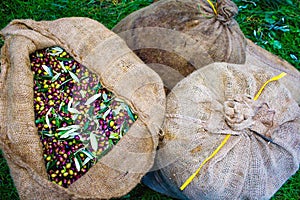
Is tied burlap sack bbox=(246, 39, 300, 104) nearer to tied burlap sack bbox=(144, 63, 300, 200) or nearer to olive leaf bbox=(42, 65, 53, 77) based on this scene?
tied burlap sack bbox=(144, 63, 300, 200)

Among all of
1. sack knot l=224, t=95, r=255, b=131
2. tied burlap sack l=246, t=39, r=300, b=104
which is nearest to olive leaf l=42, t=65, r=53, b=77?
sack knot l=224, t=95, r=255, b=131

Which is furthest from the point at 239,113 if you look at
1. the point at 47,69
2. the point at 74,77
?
the point at 47,69

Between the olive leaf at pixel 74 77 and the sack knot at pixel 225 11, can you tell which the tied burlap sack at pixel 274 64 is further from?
the olive leaf at pixel 74 77

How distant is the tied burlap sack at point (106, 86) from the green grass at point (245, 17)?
2.92ft

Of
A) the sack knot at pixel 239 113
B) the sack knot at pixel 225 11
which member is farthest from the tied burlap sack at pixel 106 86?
the sack knot at pixel 225 11

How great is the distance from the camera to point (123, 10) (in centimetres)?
256

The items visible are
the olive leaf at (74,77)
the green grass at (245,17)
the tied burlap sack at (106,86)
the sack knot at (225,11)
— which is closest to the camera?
the tied burlap sack at (106,86)

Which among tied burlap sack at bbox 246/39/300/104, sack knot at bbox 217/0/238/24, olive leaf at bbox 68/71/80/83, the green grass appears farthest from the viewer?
the green grass

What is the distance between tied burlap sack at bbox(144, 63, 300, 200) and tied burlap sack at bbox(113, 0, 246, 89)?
0.67 ft

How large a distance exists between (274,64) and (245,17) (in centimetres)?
52

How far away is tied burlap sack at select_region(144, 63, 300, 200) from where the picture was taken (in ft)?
4.98

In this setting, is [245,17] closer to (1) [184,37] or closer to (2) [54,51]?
(1) [184,37]

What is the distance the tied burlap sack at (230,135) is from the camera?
152cm

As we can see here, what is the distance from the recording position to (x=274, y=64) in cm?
231
